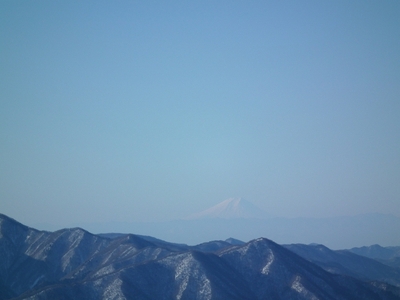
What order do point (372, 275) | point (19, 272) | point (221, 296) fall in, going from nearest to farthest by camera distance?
point (221, 296), point (19, 272), point (372, 275)

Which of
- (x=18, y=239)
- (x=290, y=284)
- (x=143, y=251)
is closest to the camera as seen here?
(x=290, y=284)

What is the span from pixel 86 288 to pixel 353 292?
2058 inches

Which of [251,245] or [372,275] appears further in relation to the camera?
[372,275]

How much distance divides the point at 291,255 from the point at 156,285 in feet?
105

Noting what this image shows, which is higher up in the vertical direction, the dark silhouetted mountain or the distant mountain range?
the dark silhouetted mountain

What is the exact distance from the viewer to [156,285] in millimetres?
86500

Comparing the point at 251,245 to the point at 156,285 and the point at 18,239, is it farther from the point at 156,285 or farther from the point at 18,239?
the point at 18,239

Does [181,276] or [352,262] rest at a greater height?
[352,262]

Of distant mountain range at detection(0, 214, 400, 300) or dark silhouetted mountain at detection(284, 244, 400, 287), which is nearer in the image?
distant mountain range at detection(0, 214, 400, 300)

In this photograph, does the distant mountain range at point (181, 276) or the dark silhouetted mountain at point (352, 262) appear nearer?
the distant mountain range at point (181, 276)

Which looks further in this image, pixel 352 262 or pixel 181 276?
pixel 352 262

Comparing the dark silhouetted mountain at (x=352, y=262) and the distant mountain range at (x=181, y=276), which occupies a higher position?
the dark silhouetted mountain at (x=352, y=262)

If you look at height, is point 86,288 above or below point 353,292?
below

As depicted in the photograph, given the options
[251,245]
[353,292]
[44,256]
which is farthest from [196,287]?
[44,256]
